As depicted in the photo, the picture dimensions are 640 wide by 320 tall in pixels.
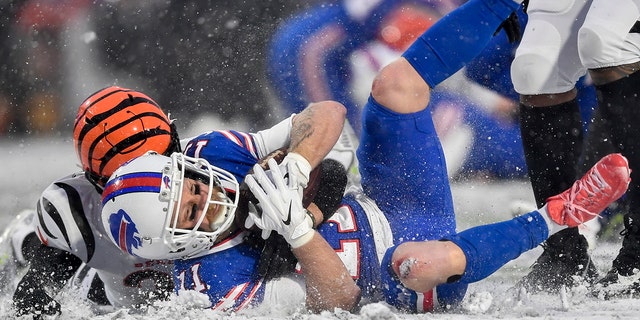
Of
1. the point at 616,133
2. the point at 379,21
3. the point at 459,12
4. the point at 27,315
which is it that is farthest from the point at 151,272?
the point at 379,21

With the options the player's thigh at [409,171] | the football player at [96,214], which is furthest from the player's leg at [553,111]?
the football player at [96,214]

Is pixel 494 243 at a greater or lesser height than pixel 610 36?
lesser

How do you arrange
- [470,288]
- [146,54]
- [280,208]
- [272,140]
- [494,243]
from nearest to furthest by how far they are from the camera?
[280,208] → [494,243] → [272,140] → [470,288] → [146,54]

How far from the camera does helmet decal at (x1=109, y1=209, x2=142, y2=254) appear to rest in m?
2.25

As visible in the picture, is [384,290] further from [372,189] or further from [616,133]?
[616,133]

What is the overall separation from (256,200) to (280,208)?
0.16 metres

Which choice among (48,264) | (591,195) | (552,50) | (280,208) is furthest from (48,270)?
(552,50)

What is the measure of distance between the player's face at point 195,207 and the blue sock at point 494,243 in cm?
73

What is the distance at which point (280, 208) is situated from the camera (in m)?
2.22

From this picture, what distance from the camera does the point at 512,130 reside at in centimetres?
441

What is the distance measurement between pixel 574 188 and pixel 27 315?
70.5 inches

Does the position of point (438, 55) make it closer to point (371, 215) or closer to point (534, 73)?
point (534, 73)

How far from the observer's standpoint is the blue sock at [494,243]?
2299mm

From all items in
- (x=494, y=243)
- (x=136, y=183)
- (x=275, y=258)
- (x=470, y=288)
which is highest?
(x=136, y=183)
